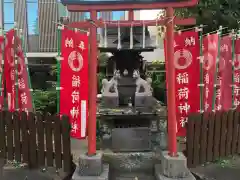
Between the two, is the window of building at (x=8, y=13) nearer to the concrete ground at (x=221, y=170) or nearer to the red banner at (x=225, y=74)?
the red banner at (x=225, y=74)

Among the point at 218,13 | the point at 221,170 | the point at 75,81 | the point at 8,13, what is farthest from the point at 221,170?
the point at 8,13

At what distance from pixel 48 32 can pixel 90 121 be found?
18.2 meters

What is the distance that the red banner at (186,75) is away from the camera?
663 centimetres

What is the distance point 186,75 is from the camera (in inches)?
264

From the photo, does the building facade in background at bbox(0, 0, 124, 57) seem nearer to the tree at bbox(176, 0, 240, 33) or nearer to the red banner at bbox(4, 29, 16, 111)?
the tree at bbox(176, 0, 240, 33)

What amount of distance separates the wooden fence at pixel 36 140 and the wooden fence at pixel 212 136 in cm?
282

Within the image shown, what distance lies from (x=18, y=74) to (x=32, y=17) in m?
16.8

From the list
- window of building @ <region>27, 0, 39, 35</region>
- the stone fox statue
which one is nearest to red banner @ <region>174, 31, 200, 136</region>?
the stone fox statue

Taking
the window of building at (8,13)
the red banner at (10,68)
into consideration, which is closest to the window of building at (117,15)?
the window of building at (8,13)

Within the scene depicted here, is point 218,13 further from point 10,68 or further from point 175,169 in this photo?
point 10,68

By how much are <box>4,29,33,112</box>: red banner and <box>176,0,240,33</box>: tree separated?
6.31 metres

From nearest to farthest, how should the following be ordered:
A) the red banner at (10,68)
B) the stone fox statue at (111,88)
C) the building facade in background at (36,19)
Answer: the red banner at (10,68), the stone fox statue at (111,88), the building facade in background at (36,19)

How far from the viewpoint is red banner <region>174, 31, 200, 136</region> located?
21.7 feet

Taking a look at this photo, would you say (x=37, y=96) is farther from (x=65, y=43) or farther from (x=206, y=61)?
(x=206, y=61)
